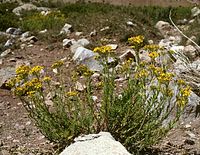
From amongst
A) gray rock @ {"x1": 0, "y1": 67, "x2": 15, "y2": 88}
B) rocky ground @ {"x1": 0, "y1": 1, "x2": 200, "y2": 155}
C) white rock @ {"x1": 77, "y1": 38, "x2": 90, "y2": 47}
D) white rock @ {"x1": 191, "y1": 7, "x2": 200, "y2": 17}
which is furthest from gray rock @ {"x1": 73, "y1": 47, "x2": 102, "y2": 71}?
white rock @ {"x1": 191, "y1": 7, "x2": 200, "y2": 17}

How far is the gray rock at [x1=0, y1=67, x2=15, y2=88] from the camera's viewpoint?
6.41 m

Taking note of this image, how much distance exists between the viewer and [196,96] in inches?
203

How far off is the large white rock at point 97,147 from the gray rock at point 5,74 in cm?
303

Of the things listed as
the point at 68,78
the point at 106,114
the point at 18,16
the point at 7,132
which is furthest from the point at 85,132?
the point at 18,16

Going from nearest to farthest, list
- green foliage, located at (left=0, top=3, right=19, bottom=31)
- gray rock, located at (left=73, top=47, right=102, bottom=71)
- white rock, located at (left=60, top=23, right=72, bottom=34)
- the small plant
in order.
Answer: the small plant < gray rock, located at (left=73, top=47, right=102, bottom=71) < white rock, located at (left=60, top=23, right=72, bottom=34) < green foliage, located at (left=0, top=3, right=19, bottom=31)

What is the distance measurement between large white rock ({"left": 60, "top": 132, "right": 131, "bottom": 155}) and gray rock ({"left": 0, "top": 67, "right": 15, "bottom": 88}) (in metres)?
3.03

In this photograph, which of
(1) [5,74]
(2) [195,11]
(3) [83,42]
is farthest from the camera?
(2) [195,11]

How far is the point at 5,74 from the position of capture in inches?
262

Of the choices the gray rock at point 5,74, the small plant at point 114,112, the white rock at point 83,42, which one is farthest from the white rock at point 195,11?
the small plant at point 114,112

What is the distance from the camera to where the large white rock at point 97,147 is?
10.8ft

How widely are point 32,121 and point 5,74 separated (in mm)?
2314

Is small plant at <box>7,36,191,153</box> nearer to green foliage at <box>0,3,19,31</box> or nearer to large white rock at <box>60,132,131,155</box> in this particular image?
large white rock at <box>60,132,131,155</box>

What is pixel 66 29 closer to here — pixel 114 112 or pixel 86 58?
pixel 86 58

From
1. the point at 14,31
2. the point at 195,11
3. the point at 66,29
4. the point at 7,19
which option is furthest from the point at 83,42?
the point at 195,11
